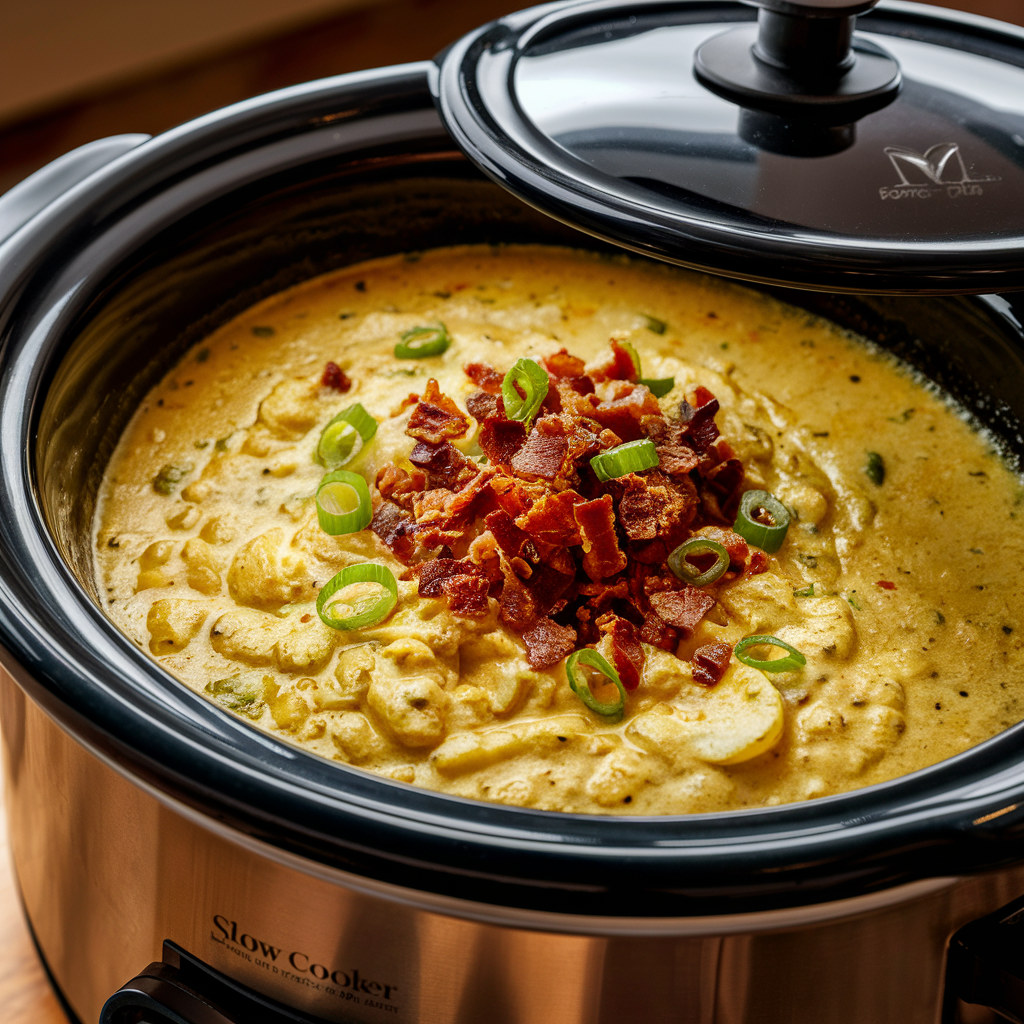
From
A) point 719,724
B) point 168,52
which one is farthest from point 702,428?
point 168,52

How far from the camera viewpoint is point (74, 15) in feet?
13.7

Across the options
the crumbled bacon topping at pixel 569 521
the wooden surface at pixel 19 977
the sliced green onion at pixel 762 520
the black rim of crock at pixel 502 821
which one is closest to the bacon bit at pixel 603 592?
the crumbled bacon topping at pixel 569 521

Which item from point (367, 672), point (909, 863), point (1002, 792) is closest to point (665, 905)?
point (909, 863)

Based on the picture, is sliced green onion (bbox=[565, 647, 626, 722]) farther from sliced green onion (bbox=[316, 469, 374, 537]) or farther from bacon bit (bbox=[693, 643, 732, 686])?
sliced green onion (bbox=[316, 469, 374, 537])

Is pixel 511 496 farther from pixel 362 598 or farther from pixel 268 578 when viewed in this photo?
pixel 268 578

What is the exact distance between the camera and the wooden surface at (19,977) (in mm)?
1759

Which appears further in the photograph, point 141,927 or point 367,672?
point 367,672

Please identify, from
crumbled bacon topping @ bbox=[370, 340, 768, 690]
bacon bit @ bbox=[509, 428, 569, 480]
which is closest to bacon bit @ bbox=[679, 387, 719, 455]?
crumbled bacon topping @ bbox=[370, 340, 768, 690]

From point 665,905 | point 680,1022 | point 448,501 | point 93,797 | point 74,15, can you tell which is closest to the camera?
point 665,905

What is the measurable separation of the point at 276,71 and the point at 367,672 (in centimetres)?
395

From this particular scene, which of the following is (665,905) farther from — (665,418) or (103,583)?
(103,583)

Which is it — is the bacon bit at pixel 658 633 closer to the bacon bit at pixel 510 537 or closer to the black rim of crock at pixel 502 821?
the bacon bit at pixel 510 537

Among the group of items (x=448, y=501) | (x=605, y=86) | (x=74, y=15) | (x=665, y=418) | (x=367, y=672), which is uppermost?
(x=74, y=15)

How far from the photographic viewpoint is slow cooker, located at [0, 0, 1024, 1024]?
1015 mm
